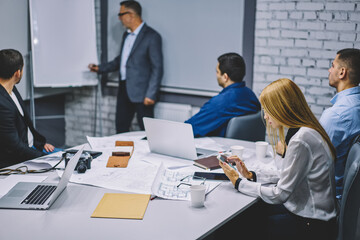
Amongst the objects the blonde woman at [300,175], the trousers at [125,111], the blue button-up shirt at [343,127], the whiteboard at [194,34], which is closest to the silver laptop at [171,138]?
the blonde woman at [300,175]

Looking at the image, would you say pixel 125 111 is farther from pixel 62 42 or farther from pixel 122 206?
pixel 122 206

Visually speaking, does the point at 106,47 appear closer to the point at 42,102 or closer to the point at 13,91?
the point at 42,102

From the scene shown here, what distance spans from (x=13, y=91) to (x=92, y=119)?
218 cm

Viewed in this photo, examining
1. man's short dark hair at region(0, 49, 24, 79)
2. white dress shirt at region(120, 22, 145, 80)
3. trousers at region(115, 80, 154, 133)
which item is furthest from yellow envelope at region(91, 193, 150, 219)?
white dress shirt at region(120, 22, 145, 80)

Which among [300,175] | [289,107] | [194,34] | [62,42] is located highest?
[194,34]

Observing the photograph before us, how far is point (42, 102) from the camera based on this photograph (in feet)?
15.1

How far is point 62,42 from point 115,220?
319 cm

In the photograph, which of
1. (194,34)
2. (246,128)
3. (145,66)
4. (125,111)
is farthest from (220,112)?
(125,111)

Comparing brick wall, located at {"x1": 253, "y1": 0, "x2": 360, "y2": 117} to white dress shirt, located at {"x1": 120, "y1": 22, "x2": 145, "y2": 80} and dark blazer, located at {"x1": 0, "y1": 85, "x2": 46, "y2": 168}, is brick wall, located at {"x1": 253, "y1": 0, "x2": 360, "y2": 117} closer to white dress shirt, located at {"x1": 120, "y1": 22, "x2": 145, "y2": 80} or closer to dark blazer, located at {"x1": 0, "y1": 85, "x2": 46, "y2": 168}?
white dress shirt, located at {"x1": 120, "y1": 22, "x2": 145, "y2": 80}

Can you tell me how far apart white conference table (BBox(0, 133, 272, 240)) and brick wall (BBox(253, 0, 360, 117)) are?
6.82 feet

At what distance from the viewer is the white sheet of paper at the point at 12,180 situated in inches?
67.4

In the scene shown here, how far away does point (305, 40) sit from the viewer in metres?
3.43

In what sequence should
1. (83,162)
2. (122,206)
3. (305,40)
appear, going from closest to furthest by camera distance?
(122,206)
(83,162)
(305,40)

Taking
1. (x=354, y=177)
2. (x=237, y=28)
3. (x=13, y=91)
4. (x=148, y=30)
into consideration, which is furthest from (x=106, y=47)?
(x=354, y=177)
